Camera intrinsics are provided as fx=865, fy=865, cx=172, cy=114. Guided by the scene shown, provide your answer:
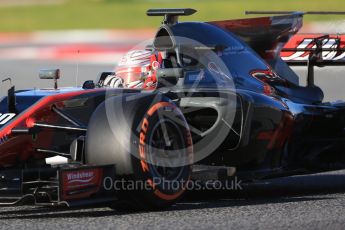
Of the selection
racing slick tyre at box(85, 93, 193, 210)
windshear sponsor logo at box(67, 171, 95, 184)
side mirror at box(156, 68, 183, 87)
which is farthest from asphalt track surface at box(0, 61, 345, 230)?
side mirror at box(156, 68, 183, 87)

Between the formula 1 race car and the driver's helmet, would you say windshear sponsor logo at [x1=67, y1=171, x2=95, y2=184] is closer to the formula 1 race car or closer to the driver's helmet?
the formula 1 race car

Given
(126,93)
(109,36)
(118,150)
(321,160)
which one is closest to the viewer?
(118,150)

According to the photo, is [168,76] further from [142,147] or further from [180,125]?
[142,147]

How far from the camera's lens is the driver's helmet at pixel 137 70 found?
7.14m

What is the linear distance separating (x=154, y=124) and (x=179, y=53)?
1240 millimetres

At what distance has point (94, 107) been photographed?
627 centimetres

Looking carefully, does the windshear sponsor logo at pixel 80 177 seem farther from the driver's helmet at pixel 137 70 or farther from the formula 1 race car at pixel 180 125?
the driver's helmet at pixel 137 70

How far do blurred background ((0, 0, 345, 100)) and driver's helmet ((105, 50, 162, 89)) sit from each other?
7531 mm

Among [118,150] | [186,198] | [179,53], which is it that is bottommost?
[186,198]

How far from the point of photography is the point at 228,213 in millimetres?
5926

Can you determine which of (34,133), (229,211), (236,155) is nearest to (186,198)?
(236,155)

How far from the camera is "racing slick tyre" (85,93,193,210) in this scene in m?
5.78

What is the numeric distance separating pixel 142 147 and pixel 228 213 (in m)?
0.75

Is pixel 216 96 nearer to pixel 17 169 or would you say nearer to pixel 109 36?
pixel 17 169
